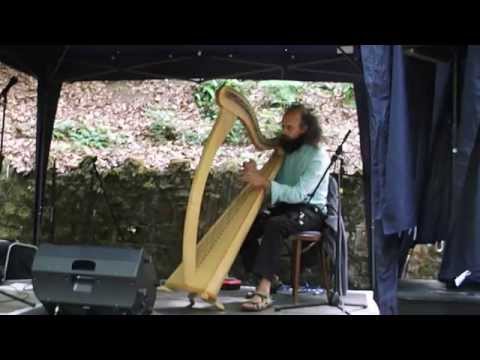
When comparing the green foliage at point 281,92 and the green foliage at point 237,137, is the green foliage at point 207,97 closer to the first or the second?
the green foliage at point 281,92

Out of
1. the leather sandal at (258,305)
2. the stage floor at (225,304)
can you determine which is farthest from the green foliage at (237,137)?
the leather sandal at (258,305)

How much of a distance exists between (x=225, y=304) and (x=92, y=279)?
1.01 metres

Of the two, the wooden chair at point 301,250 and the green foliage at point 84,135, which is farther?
the green foliage at point 84,135

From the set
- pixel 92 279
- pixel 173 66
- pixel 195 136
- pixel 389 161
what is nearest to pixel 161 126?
pixel 195 136

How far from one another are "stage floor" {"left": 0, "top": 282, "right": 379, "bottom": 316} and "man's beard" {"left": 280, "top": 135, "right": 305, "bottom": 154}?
0.92m

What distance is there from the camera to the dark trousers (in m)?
3.36

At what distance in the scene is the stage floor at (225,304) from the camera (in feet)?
10.4

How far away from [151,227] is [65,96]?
2.32m

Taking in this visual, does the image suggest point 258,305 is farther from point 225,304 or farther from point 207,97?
point 207,97

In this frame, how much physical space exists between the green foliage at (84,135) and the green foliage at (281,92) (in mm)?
1835

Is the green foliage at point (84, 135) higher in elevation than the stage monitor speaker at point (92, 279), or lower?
higher

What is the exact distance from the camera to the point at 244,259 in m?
3.89
